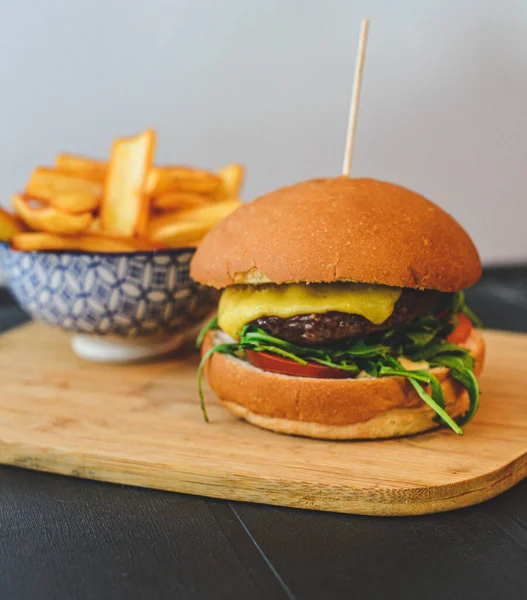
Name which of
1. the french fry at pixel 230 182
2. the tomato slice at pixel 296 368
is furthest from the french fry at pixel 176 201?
A: the tomato slice at pixel 296 368

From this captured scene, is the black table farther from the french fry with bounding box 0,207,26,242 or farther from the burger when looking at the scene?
the french fry with bounding box 0,207,26,242

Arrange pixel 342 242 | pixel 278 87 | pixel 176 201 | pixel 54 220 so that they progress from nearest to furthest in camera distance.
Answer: pixel 342 242, pixel 54 220, pixel 176 201, pixel 278 87

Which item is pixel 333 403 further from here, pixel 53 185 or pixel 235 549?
pixel 53 185

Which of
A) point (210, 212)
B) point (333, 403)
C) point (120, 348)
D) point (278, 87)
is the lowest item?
point (120, 348)

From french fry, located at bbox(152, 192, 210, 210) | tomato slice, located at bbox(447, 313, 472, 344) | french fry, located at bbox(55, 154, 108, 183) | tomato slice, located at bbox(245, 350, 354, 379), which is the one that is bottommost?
tomato slice, located at bbox(245, 350, 354, 379)

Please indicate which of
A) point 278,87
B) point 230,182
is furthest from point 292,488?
point 278,87

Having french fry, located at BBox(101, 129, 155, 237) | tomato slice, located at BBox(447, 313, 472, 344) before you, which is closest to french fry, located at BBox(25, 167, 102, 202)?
french fry, located at BBox(101, 129, 155, 237)

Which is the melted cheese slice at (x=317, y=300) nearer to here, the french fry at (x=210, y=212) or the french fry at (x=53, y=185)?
the french fry at (x=210, y=212)
